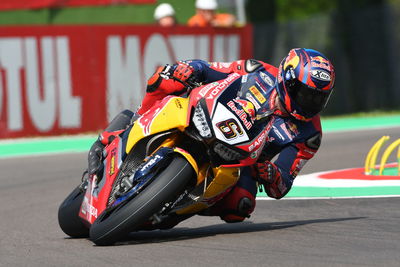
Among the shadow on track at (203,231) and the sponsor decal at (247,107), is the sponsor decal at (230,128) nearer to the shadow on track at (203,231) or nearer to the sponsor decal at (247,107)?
the sponsor decal at (247,107)

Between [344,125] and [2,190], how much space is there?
926cm

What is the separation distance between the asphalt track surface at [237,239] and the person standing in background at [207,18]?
26.1 ft

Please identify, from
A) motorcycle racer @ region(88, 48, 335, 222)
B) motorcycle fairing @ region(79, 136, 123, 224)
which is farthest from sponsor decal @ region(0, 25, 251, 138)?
motorcycle fairing @ region(79, 136, 123, 224)

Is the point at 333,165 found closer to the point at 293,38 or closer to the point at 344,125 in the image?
the point at 344,125

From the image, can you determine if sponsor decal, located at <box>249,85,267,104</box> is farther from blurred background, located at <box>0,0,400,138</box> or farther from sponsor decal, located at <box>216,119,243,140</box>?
blurred background, located at <box>0,0,400,138</box>

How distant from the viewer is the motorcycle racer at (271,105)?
6883mm

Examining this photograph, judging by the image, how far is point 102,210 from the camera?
6652mm

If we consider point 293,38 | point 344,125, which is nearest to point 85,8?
point 293,38

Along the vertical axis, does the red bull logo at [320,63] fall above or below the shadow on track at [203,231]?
above

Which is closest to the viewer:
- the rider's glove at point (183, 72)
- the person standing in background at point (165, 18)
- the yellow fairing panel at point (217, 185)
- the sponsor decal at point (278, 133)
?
the yellow fairing panel at point (217, 185)

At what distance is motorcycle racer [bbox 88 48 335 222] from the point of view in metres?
6.88

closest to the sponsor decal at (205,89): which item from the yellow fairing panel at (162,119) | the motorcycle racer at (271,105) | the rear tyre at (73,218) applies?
the yellow fairing panel at (162,119)

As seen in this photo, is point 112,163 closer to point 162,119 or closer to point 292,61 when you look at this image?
point 162,119

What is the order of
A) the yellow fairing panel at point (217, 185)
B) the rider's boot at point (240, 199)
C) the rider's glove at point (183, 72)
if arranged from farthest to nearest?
1. the rider's boot at point (240, 199)
2. the rider's glove at point (183, 72)
3. the yellow fairing panel at point (217, 185)
